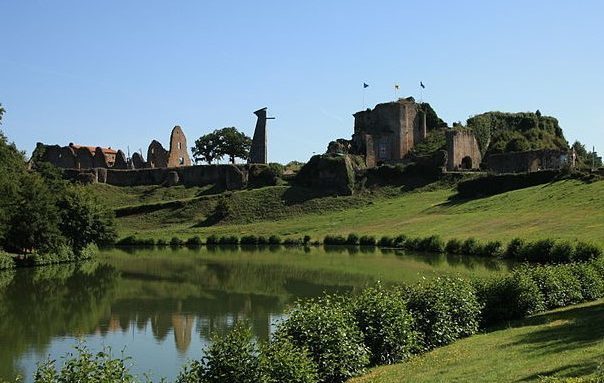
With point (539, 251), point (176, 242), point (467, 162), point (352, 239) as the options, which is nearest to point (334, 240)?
point (352, 239)

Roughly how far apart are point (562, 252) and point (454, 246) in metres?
15.1

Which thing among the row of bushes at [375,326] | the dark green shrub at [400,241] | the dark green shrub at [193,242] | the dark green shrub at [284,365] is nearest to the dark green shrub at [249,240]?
the dark green shrub at [193,242]

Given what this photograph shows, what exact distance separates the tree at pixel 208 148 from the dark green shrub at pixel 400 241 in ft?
239

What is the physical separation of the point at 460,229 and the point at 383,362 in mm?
48002

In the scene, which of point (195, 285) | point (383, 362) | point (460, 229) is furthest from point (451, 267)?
point (383, 362)

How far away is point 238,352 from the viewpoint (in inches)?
519

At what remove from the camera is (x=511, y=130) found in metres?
117

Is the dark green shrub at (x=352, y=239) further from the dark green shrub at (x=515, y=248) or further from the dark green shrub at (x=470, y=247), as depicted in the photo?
the dark green shrub at (x=515, y=248)

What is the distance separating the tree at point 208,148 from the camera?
13279 cm

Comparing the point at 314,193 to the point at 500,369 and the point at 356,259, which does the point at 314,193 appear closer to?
the point at 356,259

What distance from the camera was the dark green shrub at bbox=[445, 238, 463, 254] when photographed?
5593 centimetres

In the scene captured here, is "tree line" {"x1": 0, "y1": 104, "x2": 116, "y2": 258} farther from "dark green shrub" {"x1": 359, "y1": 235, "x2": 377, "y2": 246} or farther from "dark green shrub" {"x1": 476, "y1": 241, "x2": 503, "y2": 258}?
"dark green shrub" {"x1": 476, "y1": 241, "x2": 503, "y2": 258}

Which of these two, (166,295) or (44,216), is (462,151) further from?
(166,295)

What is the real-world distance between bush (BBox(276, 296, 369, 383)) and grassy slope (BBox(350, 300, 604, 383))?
0.43 m
